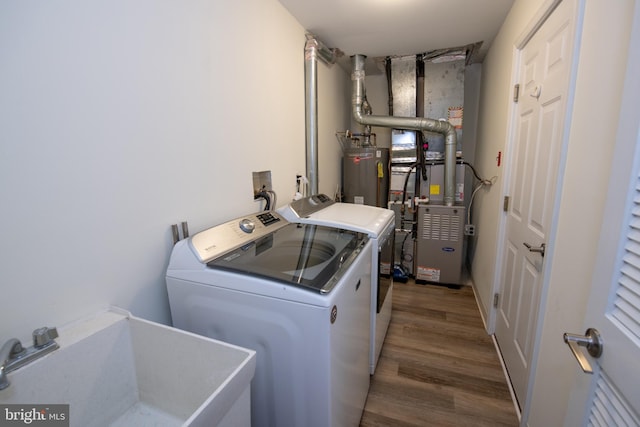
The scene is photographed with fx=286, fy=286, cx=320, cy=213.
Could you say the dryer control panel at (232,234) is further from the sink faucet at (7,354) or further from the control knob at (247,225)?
the sink faucet at (7,354)

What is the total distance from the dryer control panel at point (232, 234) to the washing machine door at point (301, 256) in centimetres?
3

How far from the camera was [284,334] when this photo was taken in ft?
3.40

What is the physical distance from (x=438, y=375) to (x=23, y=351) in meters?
2.03

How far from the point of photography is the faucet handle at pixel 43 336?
777 mm

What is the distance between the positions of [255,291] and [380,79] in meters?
3.57

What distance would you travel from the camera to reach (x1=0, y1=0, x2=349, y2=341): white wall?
796mm

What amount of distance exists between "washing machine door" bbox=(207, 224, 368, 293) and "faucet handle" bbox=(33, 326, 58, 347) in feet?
1.59

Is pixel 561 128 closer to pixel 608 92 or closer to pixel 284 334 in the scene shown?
pixel 608 92

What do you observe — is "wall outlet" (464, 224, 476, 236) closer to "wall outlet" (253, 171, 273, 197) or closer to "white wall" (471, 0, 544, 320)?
"white wall" (471, 0, 544, 320)

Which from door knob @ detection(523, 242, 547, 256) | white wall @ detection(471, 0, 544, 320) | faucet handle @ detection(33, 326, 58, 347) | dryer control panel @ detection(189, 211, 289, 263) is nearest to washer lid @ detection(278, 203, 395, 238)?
dryer control panel @ detection(189, 211, 289, 263)

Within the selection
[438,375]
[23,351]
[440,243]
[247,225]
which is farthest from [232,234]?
[440,243]

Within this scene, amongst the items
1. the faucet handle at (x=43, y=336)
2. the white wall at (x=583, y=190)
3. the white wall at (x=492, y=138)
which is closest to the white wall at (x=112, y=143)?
the faucet handle at (x=43, y=336)

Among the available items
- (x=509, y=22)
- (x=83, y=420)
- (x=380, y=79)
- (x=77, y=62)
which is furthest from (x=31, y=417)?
(x=380, y=79)

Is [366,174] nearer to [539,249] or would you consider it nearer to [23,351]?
[539,249]
